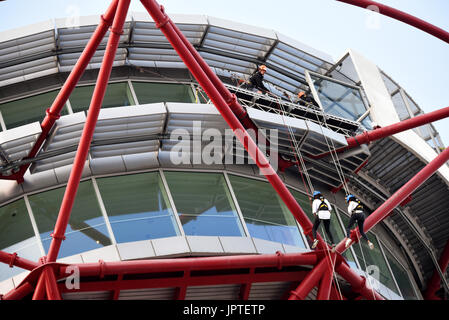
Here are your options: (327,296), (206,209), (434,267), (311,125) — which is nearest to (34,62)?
(206,209)

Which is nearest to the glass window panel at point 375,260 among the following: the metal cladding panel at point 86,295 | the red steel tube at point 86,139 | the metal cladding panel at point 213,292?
the metal cladding panel at point 213,292

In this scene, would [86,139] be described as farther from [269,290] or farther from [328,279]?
[328,279]

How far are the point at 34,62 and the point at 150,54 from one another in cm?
468

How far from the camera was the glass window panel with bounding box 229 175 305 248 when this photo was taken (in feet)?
80.8

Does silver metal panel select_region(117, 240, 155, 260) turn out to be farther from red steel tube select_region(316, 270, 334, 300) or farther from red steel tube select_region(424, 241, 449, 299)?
red steel tube select_region(424, 241, 449, 299)

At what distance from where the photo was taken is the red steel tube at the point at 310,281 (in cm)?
2066

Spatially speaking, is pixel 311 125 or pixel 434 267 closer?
pixel 311 125

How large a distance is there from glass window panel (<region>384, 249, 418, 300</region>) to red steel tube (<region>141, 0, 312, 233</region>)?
10.8 metres

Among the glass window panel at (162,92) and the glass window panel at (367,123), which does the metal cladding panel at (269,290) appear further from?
the glass window panel at (367,123)

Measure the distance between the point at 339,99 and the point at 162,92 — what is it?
771 cm

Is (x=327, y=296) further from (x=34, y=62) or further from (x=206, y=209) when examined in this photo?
(x=34, y=62)

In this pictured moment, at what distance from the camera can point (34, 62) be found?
27.8 m

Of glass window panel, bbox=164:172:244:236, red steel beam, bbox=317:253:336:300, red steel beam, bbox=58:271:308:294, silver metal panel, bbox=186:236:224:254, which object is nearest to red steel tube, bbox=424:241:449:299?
red steel beam, bbox=58:271:308:294

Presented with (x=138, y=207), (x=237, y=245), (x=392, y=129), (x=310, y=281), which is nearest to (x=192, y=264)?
(x=237, y=245)
